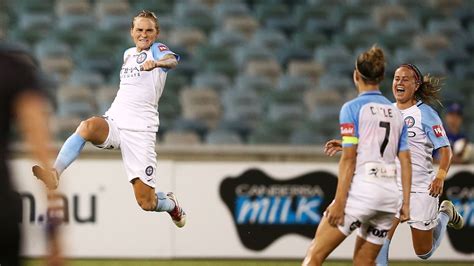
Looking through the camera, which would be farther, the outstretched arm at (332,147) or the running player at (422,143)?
the running player at (422,143)

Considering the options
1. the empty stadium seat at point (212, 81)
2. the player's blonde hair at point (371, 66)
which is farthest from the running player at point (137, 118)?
the empty stadium seat at point (212, 81)

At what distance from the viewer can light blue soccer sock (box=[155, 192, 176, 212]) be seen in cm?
922

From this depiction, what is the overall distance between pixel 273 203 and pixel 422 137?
13.8 feet

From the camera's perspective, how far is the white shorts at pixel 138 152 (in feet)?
29.0

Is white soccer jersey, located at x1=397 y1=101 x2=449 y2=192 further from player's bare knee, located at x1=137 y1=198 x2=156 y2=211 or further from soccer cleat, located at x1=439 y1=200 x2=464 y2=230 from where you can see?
player's bare knee, located at x1=137 y1=198 x2=156 y2=211

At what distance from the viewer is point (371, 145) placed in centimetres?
682

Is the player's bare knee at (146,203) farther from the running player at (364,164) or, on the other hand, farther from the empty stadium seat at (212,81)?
the empty stadium seat at (212,81)

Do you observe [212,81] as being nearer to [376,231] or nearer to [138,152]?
[138,152]

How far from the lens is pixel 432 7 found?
59.2 feet

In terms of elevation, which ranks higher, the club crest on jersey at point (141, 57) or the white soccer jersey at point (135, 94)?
the club crest on jersey at point (141, 57)

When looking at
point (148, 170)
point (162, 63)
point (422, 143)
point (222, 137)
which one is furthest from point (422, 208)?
point (222, 137)

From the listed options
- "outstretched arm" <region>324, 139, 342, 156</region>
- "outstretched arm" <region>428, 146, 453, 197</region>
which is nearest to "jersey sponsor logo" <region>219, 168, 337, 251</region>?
"outstretched arm" <region>428, 146, 453, 197</region>

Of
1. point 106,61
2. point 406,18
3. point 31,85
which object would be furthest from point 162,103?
point 31,85

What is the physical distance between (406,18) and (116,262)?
8.11 metres
